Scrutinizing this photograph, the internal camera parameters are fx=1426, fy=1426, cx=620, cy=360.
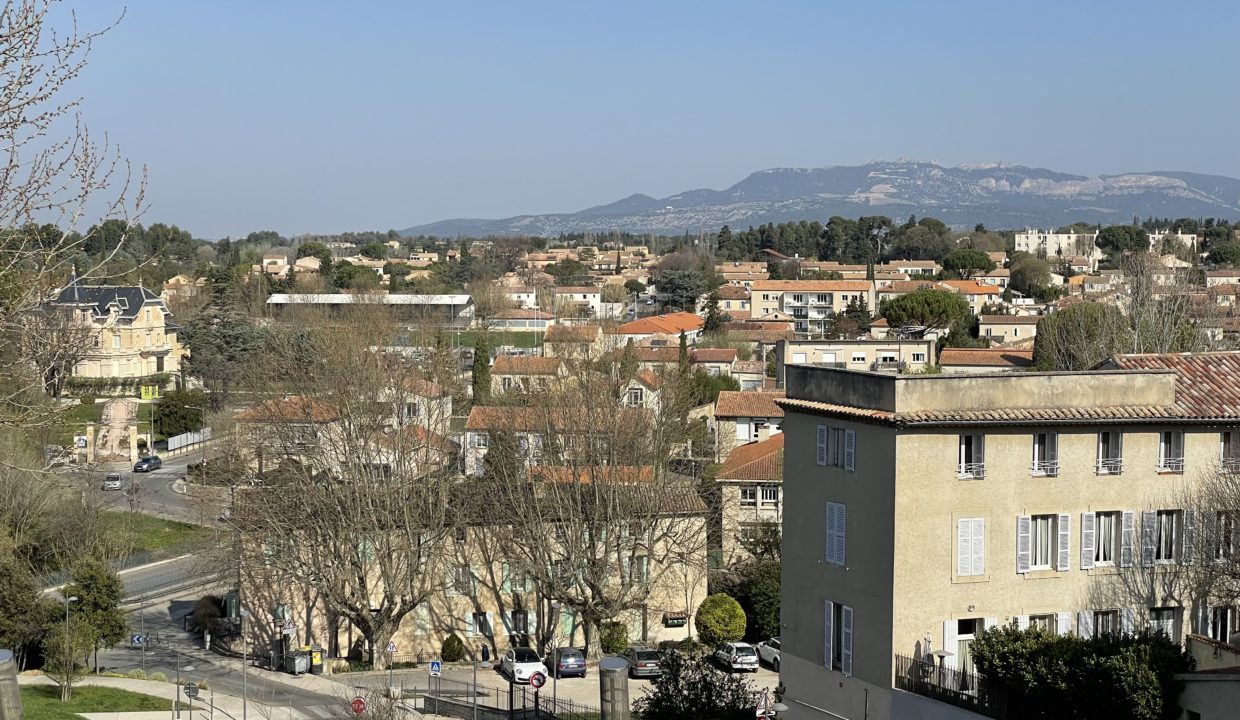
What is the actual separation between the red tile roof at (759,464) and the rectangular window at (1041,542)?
17568mm

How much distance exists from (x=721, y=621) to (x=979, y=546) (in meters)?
14.5

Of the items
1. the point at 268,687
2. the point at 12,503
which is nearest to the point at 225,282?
the point at 12,503

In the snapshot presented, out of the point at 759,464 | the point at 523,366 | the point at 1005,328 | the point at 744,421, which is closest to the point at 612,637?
the point at 759,464

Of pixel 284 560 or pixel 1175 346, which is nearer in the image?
pixel 284 560

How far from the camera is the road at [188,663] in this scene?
2953 centimetres

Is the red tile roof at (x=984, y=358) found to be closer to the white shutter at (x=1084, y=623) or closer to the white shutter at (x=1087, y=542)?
the white shutter at (x=1087, y=542)

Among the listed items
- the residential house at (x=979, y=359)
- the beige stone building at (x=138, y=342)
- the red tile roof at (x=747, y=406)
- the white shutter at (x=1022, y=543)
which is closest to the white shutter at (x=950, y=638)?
the white shutter at (x=1022, y=543)

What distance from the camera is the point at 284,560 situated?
111 ft

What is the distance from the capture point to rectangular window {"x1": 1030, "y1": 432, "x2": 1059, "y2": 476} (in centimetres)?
2100

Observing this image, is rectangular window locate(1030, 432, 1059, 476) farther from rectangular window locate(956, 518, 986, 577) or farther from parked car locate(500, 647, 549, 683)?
parked car locate(500, 647, 549, 683)

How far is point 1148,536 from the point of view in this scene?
70.2 feet

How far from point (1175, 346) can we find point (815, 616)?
35.4 m

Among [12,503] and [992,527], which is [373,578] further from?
[992,527]

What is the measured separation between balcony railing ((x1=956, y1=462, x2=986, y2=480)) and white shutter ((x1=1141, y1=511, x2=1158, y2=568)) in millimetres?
2670
